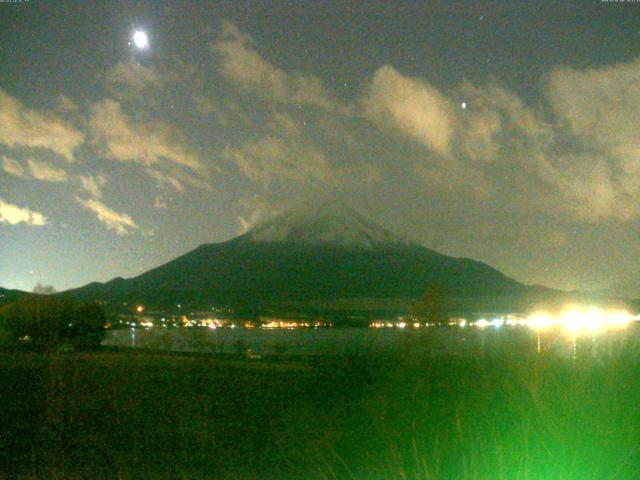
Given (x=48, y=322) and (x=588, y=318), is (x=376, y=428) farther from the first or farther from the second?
(x=48, y=322)

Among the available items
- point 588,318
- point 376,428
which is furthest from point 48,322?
point 376,428

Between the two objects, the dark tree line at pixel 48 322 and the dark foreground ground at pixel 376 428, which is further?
the dark tree line at pixel 48 322

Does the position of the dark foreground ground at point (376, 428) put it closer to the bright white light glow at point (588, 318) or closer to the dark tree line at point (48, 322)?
the bright white light glow at point (588, 318)

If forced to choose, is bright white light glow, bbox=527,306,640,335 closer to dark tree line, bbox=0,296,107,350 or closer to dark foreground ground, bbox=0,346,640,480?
dark foreground ground, bbox=0,346,640,480

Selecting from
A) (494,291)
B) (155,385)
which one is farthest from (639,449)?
(494,291)

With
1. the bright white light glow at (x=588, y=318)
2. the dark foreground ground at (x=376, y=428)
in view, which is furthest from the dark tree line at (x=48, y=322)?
the dark foreground ground at (x=376, y=428)

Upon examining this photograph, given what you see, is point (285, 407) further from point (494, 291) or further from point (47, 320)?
point (494, 291)

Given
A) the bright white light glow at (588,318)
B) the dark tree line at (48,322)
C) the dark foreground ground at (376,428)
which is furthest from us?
the dark tree line at (48,322)
